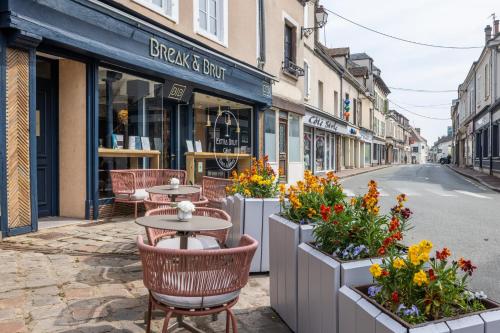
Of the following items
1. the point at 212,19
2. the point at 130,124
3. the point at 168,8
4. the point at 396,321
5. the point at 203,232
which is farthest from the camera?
the point at 212,19

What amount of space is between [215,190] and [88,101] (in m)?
2.74

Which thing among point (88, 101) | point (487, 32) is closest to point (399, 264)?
point (88, 101)

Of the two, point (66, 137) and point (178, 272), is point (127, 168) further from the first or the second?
point (178, 272)

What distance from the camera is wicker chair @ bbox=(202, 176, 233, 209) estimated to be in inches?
260

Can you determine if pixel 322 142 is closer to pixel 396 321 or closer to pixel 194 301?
pixel 194 301

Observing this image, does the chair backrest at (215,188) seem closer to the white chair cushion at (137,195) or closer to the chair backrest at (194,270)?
the white chair cushion at (137,195)

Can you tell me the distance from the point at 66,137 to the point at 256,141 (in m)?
7.25

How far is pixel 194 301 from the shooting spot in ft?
8.27

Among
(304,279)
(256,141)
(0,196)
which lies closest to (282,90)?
(256,141)

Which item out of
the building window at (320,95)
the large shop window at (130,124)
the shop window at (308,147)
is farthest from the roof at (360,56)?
the large shop window at (130,124)

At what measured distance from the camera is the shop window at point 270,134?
14.1 meters

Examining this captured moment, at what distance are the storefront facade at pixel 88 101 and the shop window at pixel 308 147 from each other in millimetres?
10955

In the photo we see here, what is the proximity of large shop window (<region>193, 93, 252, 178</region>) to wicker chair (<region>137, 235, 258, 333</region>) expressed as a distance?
804 centimetres

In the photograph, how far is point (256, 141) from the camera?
44.5 ft
